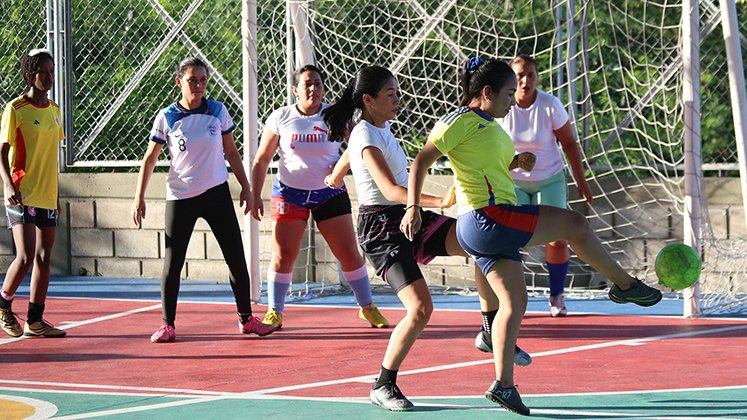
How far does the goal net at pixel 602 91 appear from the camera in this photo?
11289mm

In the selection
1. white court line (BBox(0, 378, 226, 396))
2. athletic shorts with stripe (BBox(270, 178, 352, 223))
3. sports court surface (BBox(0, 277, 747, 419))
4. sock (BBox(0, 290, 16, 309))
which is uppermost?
athletic shorts with stripe (BBox(270, 178, 352, 223))

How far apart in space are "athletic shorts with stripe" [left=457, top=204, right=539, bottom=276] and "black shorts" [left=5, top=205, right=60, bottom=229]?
4061 millimetres

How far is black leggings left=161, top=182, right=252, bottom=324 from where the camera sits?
30.2 ft

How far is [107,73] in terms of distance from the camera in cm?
1411

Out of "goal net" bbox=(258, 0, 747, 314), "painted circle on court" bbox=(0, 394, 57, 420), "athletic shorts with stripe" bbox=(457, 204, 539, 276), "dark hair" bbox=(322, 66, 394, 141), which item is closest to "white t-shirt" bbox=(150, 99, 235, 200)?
"dark hair" bbox=(322, 66, 394, 141)

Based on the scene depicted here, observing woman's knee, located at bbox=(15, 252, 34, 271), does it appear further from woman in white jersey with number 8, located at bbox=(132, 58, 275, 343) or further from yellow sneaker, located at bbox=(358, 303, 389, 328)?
yellow sneaker, located at bbox=(358, 303, 389, 328)

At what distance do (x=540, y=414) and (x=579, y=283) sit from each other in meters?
5.68

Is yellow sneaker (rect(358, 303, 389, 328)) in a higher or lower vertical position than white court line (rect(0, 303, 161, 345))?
higher

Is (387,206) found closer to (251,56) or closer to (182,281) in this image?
(251,56)

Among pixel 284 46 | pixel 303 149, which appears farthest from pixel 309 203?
pixel 284 46

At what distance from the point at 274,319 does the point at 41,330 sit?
173 cm

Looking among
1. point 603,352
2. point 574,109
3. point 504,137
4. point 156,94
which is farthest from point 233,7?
point 504,137

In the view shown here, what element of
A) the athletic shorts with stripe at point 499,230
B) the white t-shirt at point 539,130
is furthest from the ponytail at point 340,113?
the white t-shirt at point 539,130

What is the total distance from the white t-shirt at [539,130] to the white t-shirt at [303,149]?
1400 mm
